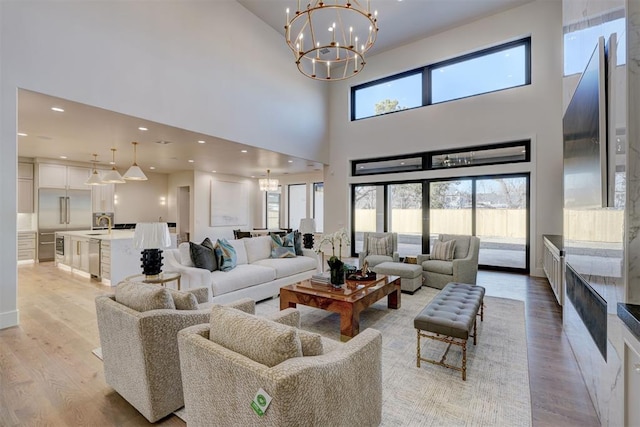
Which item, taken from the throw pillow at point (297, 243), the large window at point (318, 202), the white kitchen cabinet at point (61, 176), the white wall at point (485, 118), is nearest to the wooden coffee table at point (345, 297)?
the throw pillow at point (297, 243)

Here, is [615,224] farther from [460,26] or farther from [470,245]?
[460,26]

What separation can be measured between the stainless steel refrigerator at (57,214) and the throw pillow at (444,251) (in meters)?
9.42

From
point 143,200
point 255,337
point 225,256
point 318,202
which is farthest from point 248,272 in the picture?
point 143,200

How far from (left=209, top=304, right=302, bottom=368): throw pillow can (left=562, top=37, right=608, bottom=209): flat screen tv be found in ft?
6.22

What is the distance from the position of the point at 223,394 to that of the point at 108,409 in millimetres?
1320

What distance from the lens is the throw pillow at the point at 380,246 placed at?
5.95 m

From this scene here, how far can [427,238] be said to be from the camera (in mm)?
7465

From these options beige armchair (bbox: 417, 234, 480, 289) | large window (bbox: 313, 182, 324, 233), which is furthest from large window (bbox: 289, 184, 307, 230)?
beige armchair (bbox: 417, 234, 480, 289)

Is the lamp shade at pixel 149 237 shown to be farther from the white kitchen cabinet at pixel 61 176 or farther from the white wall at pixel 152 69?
the white kitchen cabinet at pixel 61 176

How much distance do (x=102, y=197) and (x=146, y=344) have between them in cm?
927

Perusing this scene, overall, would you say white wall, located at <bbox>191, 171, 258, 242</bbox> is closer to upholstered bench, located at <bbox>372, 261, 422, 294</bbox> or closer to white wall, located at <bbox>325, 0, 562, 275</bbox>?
white wall, located at <bbox>325, 0, 562, 275</bbox>

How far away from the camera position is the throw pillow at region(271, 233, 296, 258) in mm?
5293

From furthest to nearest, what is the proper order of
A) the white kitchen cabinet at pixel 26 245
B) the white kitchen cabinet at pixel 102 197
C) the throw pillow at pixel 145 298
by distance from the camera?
the white kitchen cabinet at pixel 102 197
the white kitchen cabinet at pixel 26 245
the throw pillow at pixel 145 298

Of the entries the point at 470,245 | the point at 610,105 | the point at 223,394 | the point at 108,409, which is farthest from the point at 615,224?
A: the point at 470,245
